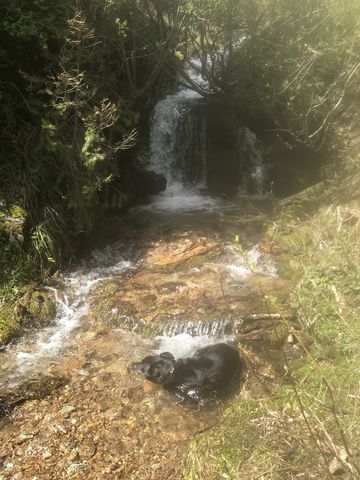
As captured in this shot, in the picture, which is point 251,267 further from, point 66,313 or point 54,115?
point 54,115

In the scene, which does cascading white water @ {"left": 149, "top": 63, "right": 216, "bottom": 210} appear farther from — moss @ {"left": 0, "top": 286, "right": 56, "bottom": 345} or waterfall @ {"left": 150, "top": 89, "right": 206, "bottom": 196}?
moss @ {"left": 0, "top": 286, "right": 56, "bottom": 345}

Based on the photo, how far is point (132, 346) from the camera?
6316mm

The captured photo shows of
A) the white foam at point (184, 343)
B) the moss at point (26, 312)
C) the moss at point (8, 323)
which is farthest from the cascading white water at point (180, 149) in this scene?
the moss at point (8, 323)

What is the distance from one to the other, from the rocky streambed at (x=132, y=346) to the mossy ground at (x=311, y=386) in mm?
522

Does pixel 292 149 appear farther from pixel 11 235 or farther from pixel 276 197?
pixel 11 235

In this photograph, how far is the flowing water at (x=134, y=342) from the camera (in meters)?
4.49

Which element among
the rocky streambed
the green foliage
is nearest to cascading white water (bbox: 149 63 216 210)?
the rocky streambed

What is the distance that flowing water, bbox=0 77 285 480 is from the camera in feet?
14.7

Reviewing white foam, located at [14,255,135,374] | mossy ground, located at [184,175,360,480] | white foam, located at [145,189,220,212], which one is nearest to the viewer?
mossy ground, located at [184,175,360,480]

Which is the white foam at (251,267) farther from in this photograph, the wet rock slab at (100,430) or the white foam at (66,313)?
the wet rock slab at (100,430)

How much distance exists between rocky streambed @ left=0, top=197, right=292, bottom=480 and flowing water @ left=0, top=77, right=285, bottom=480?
16 mm

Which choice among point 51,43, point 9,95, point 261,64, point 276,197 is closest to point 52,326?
point 9,95

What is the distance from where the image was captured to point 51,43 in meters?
7.53

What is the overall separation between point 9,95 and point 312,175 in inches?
309
